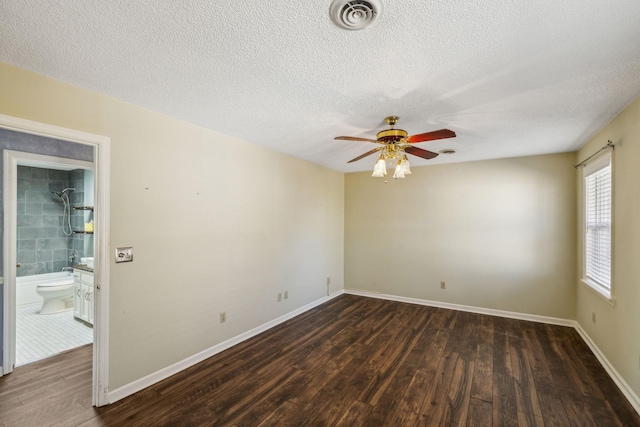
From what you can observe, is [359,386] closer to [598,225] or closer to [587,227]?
[598,225]

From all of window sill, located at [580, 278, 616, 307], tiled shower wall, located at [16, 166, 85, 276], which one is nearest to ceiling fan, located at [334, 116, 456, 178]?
window sill, located at [580, 278, 616, 307]

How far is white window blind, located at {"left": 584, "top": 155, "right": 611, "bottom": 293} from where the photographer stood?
3.04 metres

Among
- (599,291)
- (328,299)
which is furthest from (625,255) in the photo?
(328,299)

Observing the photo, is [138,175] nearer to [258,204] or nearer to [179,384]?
[258,204]

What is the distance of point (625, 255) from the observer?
254 centimetres

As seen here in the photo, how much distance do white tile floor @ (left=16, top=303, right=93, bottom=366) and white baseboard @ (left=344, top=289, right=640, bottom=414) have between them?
4245mm

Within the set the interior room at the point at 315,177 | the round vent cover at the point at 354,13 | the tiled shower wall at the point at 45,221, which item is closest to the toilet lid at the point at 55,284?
the interior room at the point at 315,177

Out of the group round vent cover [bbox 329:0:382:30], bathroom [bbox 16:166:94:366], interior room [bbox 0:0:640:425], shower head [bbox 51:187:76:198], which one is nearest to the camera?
round vent cover [bbox 329:0:382:30]

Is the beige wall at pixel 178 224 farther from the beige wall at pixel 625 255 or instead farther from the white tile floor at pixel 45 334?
the beige wall at pixel 625 255

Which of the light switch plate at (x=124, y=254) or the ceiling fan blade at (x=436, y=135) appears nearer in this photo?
the ceiling fan blade at (x=436, y=135)

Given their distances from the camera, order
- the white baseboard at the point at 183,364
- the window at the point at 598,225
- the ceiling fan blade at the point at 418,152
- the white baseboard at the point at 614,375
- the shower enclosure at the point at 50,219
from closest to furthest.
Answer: the white baseboard at the point at 614,375 < the white baseboard at the point at 183,364 < the ceiling fan blade at the point at 418,152 < the window at the point at 598,225 < the shower enclosure at the point at 50,219

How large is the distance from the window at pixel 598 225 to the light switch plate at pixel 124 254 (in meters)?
4.55

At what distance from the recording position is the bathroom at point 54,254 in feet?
13.2

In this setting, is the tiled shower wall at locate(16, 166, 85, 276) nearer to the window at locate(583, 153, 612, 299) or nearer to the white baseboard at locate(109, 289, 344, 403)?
the white baseboard at locate(109, 289, 344, 403)
